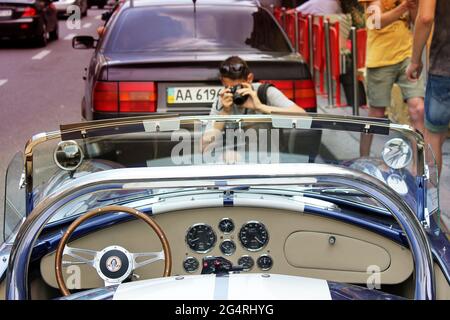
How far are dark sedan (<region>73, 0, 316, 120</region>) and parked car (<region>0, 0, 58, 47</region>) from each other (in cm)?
1274

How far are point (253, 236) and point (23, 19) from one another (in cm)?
1741

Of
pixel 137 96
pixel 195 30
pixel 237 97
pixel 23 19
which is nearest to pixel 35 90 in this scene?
pixel 23 19

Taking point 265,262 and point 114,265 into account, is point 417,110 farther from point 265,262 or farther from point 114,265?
point 114,265

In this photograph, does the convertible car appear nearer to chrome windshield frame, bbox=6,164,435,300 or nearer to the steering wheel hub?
the steering wheel hub

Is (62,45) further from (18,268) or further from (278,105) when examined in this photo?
(18,268)

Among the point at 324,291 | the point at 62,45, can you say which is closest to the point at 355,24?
the point at 62,45

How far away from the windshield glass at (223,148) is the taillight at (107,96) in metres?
2.16

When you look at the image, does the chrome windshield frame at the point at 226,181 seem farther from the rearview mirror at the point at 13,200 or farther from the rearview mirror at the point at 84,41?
the rearview mirror at the point at 84,41

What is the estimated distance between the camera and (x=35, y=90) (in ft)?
44.9

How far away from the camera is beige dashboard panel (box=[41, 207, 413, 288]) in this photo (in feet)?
10.5

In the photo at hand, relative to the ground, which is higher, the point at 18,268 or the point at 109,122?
the point at 109,122

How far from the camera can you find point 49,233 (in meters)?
3.28

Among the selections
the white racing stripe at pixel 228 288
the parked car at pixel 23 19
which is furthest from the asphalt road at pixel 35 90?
the white racing stripe at pixel 228 288
